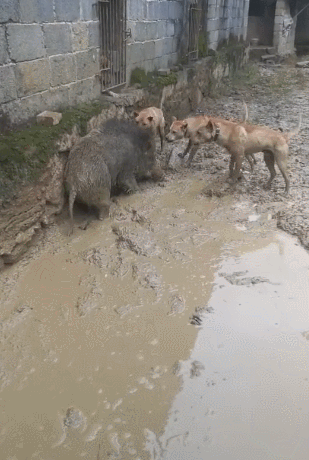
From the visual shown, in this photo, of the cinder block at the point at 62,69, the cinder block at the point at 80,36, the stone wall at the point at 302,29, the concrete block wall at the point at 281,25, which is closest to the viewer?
the cinder block at the point at 62,69

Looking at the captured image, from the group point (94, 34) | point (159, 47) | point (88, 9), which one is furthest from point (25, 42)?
point (159, 47)

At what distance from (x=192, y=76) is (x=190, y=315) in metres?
7.01

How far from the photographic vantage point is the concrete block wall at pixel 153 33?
676 cm

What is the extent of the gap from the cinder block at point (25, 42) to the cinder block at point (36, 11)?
8cm

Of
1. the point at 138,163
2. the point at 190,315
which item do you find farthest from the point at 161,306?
the point at 138,163

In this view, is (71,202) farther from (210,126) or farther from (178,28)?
(178,28)

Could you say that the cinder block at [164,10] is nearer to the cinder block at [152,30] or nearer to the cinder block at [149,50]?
the cinder block at [152,30]

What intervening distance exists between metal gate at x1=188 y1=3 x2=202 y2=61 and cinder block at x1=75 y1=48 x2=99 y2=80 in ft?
14.0

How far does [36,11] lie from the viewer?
4340 millimetres

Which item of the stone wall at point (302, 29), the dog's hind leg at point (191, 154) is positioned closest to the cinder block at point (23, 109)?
the dog's hind leg at point (191, 154)

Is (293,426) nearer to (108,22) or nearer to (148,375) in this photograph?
(148,375)

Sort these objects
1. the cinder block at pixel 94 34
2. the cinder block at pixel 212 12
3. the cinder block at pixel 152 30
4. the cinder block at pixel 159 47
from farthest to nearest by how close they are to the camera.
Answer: the cinder block at pixel 212 12, the cinder block at pixel 159 47, the cinder block at pixel 152 30, the cinder block at pixel 94 34

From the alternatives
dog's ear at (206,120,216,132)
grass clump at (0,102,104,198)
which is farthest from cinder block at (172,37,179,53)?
grass clump at (0,102,104,198)

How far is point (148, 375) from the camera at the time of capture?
2.93m
